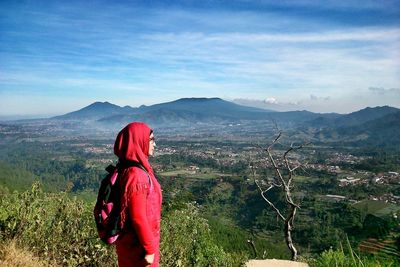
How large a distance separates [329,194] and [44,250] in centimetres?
5645

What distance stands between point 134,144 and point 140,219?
530mm

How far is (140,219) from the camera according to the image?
2520mm

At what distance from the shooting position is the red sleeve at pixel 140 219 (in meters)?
2.52

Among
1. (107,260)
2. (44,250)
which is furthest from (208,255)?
(44,250)

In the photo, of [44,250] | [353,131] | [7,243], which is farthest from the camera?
[353,131]

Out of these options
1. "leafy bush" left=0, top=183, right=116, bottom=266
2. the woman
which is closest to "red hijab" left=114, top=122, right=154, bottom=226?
the woman

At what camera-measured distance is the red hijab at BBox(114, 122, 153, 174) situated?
2689 millimetres

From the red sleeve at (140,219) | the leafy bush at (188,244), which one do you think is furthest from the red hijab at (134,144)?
the leafy bush at (188,244)

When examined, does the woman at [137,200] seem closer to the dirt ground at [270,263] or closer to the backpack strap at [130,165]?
the backpack strap at [130,165]

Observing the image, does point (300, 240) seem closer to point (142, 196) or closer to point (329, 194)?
point (329, 194)

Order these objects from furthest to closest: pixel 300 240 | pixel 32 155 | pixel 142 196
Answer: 1. pixel 32 155
2. pixel 300 240
3. pixel 142 196

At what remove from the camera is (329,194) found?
56281 millimetres

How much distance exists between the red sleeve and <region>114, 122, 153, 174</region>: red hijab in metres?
0.24

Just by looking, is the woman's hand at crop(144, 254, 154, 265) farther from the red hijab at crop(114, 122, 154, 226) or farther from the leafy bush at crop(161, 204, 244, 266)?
the leafy bush at crop(161, 204, 244, 266)
